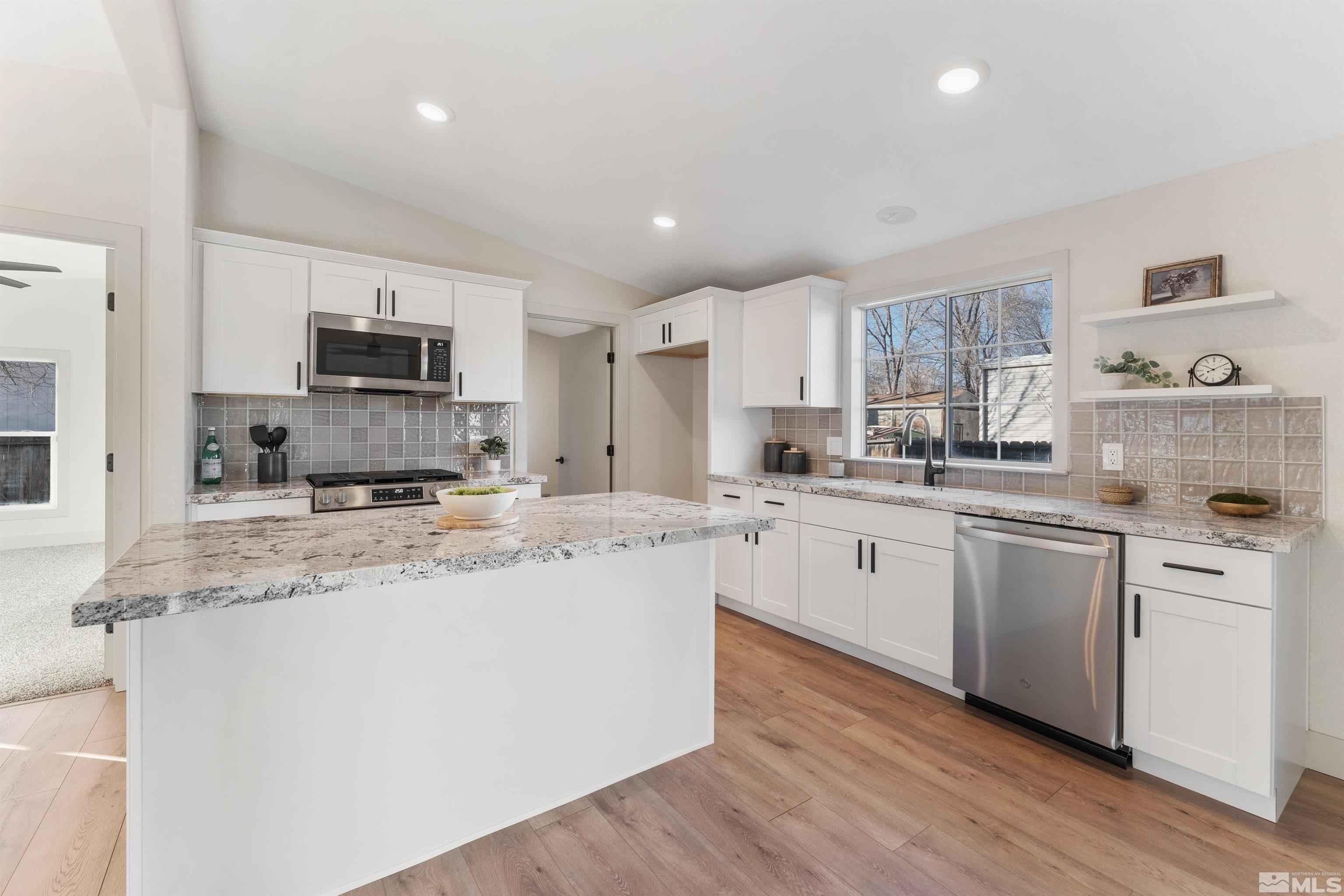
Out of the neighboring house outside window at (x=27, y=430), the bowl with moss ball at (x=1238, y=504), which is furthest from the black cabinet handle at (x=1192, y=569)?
the neighboring house outside window at (x=27, y=430)

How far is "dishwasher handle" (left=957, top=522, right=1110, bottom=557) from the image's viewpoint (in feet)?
7.09

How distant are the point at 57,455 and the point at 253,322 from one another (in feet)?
12.0

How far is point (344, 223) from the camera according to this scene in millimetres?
3584

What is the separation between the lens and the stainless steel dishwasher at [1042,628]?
2.15 m

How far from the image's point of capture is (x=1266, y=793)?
6.03 ft

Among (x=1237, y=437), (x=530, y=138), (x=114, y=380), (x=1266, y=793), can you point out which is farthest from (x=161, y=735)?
(x=1237, y=437)

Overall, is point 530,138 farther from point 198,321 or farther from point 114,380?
point 114,380

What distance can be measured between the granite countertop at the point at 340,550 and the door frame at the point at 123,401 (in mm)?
1666

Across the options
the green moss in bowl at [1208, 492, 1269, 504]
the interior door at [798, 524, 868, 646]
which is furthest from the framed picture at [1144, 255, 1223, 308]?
the interior door at [798, 524, 868, 646]

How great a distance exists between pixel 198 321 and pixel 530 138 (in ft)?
6.17

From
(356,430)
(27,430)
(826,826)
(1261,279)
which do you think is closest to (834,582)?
(826,826)

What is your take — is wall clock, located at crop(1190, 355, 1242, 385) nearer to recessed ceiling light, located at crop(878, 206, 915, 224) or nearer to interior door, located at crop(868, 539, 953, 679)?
interior door, located at crop(868, 539, 953, 679)

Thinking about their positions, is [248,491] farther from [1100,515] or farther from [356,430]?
[1100,515]

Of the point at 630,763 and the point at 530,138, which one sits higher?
the point at 530,138
